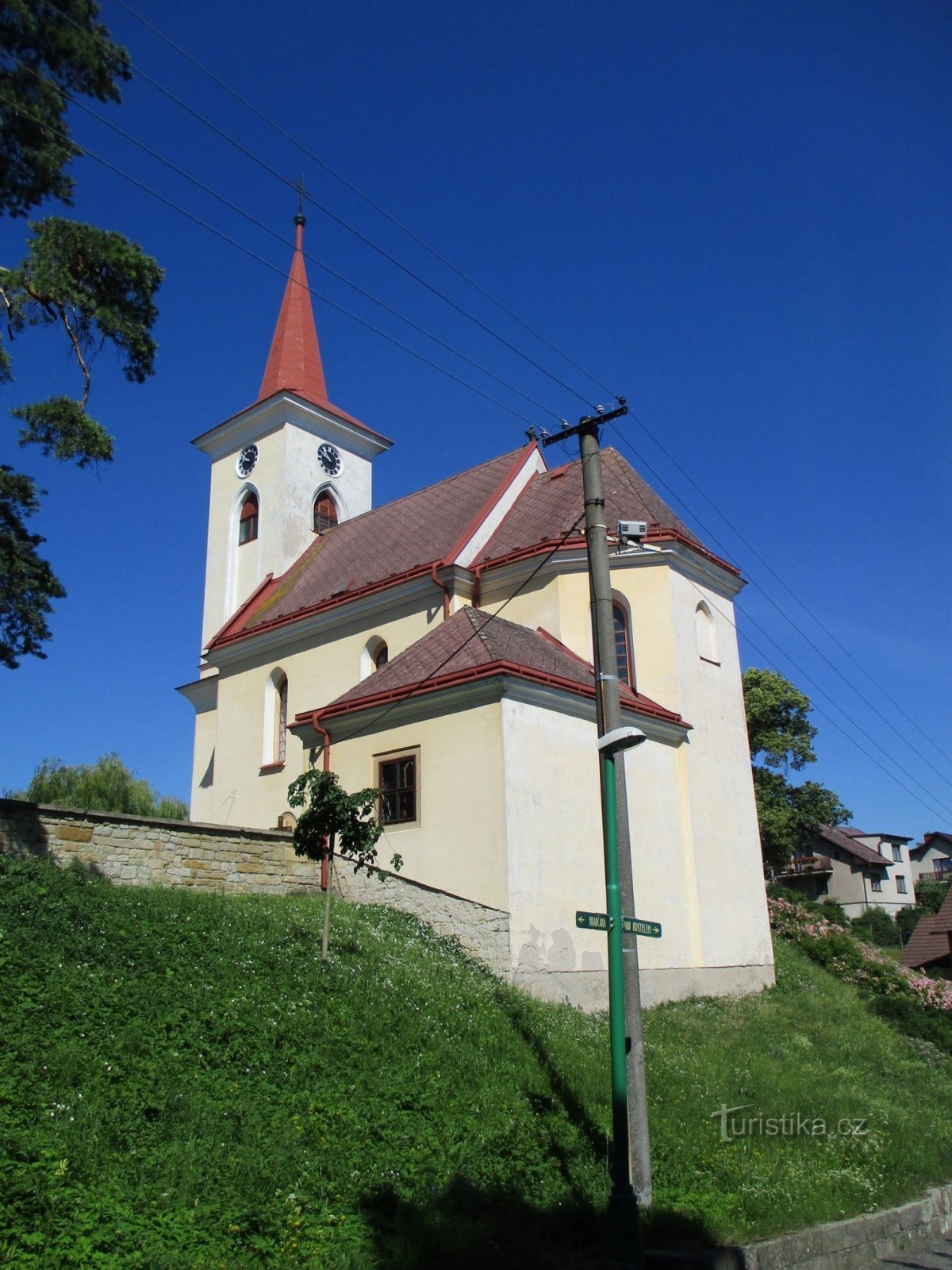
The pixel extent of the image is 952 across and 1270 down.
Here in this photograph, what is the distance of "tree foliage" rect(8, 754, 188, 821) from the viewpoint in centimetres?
3659

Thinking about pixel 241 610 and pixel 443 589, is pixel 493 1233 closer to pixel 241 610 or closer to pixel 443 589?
pixel 443 589

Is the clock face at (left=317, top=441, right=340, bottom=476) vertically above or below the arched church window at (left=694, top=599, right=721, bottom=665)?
above

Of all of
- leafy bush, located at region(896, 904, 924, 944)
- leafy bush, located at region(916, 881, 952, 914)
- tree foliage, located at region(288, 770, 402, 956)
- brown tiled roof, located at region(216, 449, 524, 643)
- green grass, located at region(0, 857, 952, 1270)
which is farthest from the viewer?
→ leafy bush, located at region(916, 881, 952, 914)

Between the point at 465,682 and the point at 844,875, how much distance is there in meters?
55.9

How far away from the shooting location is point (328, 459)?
1297 inches

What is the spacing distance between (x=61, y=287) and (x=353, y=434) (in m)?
21.1

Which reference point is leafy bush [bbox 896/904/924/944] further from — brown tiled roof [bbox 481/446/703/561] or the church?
brown tiled roof [bbox 481/446/703/561]

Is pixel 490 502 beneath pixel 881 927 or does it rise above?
above

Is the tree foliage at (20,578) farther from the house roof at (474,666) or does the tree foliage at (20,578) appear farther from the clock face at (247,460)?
the clock face at (247,460)

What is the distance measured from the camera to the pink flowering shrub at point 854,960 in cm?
2224

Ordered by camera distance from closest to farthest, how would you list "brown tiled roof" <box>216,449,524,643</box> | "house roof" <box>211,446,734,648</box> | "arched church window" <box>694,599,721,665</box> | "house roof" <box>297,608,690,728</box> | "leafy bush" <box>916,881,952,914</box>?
"house roof" <box>297,608,690,728</box>, "arched church window" <box>694,599,721,665</box>, "house roof" <box>211,446,734,648</box>, "brown tiled roof" <box>216,449,524,643</box>, "leafy bush" <box>916,881,952,914</box>

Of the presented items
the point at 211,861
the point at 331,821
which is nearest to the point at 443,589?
the point at 211,861

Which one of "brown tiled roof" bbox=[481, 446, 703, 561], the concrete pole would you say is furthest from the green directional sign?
"brown tiled roof" bbox=[481, 446, 703, 561]

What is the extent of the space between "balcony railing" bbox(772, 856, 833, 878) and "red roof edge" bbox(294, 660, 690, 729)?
50.1 meters
